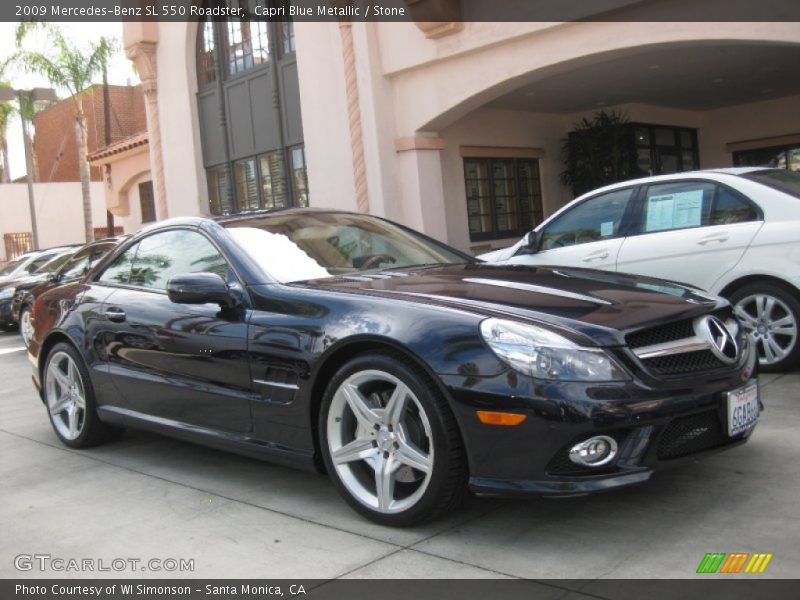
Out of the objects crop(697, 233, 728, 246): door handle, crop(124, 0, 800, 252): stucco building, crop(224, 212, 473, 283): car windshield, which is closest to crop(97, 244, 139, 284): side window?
crop(224, 212, 473, 283): car windshield

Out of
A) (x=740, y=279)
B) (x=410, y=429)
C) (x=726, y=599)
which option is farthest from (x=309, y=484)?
(x=740, y=279)

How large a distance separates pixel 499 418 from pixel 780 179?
4.22 metres

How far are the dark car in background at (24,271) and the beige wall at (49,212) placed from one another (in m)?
21.0

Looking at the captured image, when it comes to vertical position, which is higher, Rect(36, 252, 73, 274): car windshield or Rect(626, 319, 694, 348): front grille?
Rect(36, 252, 73, 274): car windshield

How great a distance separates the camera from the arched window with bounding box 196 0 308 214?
1506 centimetres

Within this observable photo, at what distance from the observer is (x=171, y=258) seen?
16.8 ft

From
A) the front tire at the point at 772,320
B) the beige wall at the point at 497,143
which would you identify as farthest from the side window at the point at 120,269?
the beige wall at the point at 497,143

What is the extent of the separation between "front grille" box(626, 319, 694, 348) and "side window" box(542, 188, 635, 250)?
3439 mm

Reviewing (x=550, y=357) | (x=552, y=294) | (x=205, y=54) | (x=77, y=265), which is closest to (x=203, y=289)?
(x=552, y=294)

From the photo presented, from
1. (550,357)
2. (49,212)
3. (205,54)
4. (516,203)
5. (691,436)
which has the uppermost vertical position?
(205,54)

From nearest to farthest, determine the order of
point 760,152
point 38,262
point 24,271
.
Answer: point 24,271
point 38,262
point 760,152

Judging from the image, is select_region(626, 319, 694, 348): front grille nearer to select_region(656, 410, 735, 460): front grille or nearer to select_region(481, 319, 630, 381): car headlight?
select_region(481, 319, 630, 381): car headlight

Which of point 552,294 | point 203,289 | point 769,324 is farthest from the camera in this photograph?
point 769,324

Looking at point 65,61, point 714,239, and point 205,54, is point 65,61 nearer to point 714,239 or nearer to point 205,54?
point 205,54
